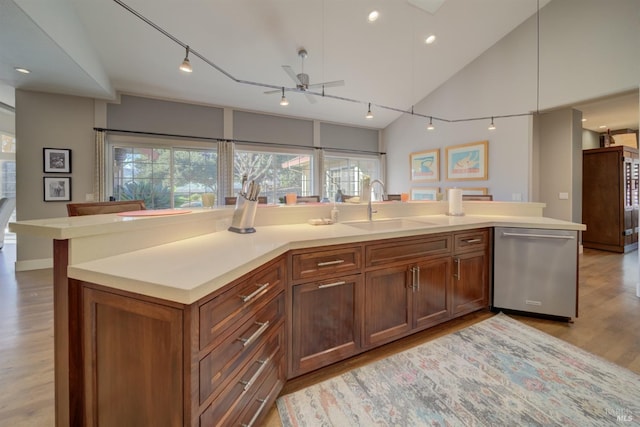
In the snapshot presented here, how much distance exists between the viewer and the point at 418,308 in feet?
6.24

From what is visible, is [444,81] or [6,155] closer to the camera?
[444,81]

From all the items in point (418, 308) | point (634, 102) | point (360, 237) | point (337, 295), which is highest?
point (634, 102)

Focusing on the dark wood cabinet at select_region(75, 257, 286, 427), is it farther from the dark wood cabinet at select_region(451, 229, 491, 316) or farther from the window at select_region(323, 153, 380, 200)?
the window at select_region(323, 153, 380, 200)

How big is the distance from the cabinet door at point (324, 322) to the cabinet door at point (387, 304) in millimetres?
81

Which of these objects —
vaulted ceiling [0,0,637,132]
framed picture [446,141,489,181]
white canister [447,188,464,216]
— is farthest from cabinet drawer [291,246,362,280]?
framed picture [446,141,489,181]

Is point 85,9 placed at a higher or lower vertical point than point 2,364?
higher

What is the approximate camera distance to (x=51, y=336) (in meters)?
2.07

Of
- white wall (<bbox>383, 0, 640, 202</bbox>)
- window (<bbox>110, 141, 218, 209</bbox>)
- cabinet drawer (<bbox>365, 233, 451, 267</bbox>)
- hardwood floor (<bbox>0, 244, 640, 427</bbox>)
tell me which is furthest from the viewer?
window (<bbox>110, 141, 218, 209</bbox>)

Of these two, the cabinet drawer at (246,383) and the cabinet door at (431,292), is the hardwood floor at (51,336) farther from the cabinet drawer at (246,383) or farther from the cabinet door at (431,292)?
the cabinet drawer at (246,383)

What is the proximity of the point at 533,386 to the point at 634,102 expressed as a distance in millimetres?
5552

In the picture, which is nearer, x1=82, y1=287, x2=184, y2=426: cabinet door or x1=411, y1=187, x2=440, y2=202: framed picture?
x1=82, y1=287, x2=184, y2=426: cabinet door

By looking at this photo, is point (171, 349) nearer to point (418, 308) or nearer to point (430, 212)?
point (418, 308)

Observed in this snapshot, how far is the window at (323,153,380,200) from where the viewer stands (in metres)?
6.34

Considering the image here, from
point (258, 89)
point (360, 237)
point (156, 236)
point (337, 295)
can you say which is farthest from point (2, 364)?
point (258, 89)
